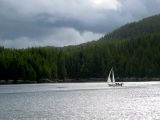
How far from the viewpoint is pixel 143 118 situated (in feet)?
299

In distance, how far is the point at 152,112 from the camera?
10262 centimetres

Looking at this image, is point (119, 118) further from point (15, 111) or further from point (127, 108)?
point (15, 111)

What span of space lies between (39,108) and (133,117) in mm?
32453

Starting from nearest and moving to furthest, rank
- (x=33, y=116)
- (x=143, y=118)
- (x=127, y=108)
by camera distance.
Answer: (x=143, y=118)
(x=33, y=116)
(x=127, y=108)

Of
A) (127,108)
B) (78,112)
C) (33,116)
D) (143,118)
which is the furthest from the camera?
(127,108)

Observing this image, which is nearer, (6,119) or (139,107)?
(6,119)

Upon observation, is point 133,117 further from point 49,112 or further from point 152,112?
point 49,112

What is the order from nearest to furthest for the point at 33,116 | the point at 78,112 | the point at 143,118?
1. the point at 143,118
2. the point at 33,116
3. the point at 78,112

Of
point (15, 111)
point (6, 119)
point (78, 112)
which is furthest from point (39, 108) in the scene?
point (6, 119)

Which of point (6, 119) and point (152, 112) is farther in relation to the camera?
point (152, 112)

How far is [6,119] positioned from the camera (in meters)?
95.0

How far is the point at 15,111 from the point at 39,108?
8.38m

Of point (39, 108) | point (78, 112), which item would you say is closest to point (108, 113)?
point (78, 112)

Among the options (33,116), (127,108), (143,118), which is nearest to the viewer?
(143,118)
